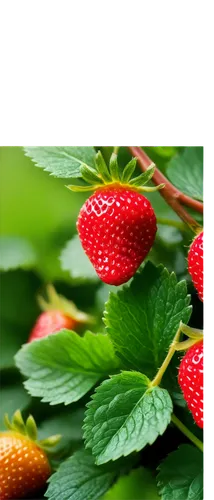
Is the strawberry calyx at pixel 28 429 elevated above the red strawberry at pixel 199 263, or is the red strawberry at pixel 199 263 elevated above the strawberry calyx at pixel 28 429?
the red strawberry at pixel 199 263

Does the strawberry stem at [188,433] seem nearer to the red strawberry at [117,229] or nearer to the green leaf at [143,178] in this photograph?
the red strawberry at [117,229]

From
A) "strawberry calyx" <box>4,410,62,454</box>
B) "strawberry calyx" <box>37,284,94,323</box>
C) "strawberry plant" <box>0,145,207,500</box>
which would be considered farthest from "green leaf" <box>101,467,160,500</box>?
"strawberry calyx" <box>37,284,94,323</box>

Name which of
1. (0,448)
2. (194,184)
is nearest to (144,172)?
(194,184)

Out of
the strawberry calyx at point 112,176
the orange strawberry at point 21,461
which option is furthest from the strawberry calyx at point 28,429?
the strawberry calyx at point 112,176

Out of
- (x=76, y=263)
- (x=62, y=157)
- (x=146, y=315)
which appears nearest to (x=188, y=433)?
(x=146, y=315)

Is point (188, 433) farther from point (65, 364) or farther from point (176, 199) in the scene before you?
point (176, 199)

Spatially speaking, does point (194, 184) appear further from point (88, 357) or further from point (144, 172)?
point (88, 357)
